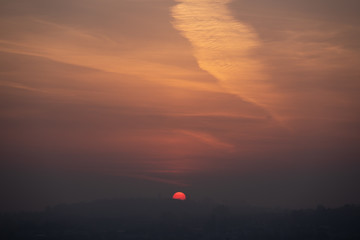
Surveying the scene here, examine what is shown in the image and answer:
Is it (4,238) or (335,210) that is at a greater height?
(335,210)

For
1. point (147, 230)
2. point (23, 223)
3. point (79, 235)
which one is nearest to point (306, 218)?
point (147, 230)

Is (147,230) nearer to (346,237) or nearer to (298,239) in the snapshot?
(298,239)

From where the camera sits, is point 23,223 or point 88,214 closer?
point 23,223

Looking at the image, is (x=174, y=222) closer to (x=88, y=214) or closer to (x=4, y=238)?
(x=88, y=214)

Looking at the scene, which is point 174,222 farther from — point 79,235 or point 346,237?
point 346,237

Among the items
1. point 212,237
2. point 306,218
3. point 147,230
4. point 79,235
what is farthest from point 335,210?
point 79,235

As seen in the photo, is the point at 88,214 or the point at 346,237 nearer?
the point at 346,237

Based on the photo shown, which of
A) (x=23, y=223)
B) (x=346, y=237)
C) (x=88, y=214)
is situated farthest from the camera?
(x=88, y=214)

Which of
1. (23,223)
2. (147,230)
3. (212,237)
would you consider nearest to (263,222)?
(212,237)

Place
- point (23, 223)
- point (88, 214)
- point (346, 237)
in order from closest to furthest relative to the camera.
Result: point (346, 237) < point (23, 223) < point (88, 214)
